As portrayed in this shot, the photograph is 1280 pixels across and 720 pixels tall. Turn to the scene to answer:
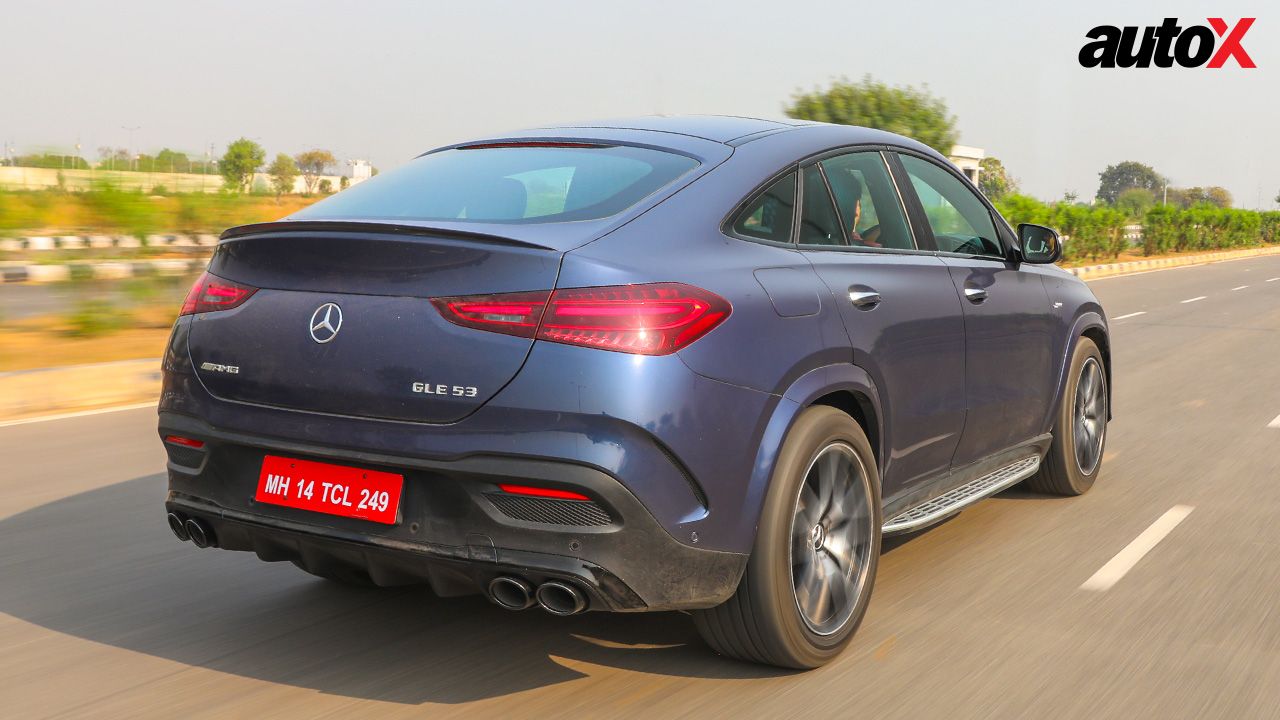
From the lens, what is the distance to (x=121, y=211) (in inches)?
465

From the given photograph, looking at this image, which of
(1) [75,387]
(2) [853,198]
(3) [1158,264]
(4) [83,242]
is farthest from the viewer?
(3) [1158,264]

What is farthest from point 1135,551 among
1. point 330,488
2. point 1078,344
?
point 330,488

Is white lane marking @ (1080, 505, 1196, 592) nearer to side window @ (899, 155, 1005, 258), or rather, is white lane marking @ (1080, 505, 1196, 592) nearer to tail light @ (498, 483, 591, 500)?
side window @ (899, 155, 1005, 258)

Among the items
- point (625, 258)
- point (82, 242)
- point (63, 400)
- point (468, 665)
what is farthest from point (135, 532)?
point (82, 242)

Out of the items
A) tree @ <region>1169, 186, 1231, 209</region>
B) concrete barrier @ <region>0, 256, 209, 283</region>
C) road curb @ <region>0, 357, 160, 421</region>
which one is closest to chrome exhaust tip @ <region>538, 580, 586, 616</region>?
road curb @ <region>0, 357, 160, 421</region>

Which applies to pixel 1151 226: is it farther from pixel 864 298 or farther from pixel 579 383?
pixel 579 383

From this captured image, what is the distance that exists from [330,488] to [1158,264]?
41383 millimetres

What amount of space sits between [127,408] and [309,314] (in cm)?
606

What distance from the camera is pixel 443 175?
171 inches

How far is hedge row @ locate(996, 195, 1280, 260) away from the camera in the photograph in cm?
3394

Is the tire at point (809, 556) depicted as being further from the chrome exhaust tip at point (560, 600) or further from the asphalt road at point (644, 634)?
the chrome exhaust tip at point (560, 600)

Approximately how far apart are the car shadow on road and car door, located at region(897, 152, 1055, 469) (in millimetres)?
1545

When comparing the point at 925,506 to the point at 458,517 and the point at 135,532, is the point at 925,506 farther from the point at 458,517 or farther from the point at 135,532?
the point at 135,532

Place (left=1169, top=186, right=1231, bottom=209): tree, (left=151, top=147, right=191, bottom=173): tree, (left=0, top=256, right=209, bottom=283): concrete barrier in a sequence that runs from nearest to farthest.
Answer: (left=0, top=256, right=209, bottom=283): concrete barrier → (left=151, top=147, right=191, bottom=173): tree → (left=1169, top=186, right=1231, bottom=209): tree
